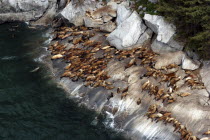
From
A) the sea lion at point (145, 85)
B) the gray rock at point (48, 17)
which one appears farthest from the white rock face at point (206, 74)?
the gray rock at point (48, 17)

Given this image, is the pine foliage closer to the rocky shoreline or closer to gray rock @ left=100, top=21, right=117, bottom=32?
the rocky shoreline

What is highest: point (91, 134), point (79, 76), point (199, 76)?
point (199, 76)

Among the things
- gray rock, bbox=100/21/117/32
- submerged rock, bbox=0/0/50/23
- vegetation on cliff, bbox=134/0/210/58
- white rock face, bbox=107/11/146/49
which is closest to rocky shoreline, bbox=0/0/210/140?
white rock face, bbox=107/11/146/49

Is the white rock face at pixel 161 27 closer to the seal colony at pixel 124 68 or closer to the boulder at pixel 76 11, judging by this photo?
the seal colony at pixel 124 68

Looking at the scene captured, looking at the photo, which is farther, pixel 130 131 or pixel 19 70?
pixel 19 70

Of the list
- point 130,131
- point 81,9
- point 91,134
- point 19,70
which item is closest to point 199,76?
point 130,131

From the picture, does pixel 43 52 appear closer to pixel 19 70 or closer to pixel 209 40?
pixel 19 70

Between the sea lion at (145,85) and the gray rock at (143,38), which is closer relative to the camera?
the sea lion at (145,85)
